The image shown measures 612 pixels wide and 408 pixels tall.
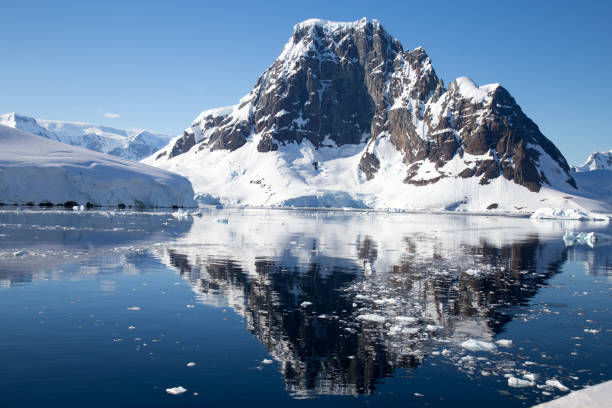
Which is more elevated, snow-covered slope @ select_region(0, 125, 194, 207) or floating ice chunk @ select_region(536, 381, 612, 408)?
snow-covered slope @ select_region(0, 125, 194, 207)

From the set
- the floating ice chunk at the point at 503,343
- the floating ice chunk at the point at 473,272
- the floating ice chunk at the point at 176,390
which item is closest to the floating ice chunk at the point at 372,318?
the floating ice chunk at the point at 503,343

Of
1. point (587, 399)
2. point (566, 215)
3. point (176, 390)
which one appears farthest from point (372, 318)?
point (566, 215)

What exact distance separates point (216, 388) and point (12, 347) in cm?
588

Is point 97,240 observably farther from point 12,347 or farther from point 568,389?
point 568,389

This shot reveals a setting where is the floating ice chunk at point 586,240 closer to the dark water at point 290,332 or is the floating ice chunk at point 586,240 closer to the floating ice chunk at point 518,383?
the dark water at point 290,332

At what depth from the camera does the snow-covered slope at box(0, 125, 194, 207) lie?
104375 mm

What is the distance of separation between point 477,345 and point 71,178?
113904 mm

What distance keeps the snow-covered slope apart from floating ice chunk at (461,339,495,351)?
10900cm

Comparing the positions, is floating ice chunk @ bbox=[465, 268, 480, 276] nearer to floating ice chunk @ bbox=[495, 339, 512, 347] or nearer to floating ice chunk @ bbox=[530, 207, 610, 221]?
floating ice chunk @ bbox=[495, 339, 512, 347]

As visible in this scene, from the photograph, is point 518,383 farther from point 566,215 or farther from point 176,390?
point 566,215

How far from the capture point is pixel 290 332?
571 inches

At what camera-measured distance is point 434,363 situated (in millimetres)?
12234

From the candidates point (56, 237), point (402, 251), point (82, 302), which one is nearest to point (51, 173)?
point (56, 237)

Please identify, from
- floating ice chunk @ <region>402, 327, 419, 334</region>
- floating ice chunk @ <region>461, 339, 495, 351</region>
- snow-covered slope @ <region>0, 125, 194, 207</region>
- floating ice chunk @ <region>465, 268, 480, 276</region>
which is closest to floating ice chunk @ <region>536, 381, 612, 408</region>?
floating ice chunk @ <region>461, 339, 495, 351</region>
